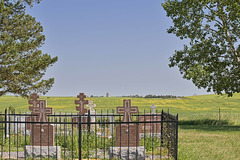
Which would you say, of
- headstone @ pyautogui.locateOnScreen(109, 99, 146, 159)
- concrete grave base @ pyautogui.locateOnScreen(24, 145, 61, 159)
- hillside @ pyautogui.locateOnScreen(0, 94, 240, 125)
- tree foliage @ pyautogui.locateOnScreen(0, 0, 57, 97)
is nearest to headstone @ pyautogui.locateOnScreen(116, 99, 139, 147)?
headstone @ pyautogui.locateOnScreen(109, 99, 146, 159)

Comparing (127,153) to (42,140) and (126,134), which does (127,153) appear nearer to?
(126,134)

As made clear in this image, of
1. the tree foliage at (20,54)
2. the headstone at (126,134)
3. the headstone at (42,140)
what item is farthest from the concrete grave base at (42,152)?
the tree foliage at (20,54)

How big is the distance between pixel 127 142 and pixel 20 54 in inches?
564

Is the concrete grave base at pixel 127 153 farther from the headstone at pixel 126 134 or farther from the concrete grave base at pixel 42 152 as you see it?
the concrete grave base at pixel 42 152

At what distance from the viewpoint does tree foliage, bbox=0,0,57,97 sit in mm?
21734

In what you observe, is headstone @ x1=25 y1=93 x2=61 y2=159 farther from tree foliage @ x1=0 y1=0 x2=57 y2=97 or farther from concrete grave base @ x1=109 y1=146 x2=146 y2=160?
tree foliage @ x1=0 y1=0 x2=57 y2=97

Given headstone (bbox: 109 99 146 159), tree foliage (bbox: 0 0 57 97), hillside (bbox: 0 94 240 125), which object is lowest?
hillside (bbox: 0 94 240 125)

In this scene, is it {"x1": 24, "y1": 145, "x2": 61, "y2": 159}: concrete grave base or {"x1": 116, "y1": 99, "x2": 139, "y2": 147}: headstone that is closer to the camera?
{"x1": 24, "y1": 145, "x2": 61, "y2": 159}: concrete grave base

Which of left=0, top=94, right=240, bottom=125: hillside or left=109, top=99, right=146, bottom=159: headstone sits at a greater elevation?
left=109, top=99, right=146, bottom=159: headstone

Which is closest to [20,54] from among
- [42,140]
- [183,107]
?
[42,140]

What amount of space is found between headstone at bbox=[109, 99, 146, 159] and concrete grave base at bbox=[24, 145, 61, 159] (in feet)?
5.98

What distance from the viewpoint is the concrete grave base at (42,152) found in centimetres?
1105

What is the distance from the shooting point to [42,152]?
439 inches

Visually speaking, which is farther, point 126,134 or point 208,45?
point 208,45
